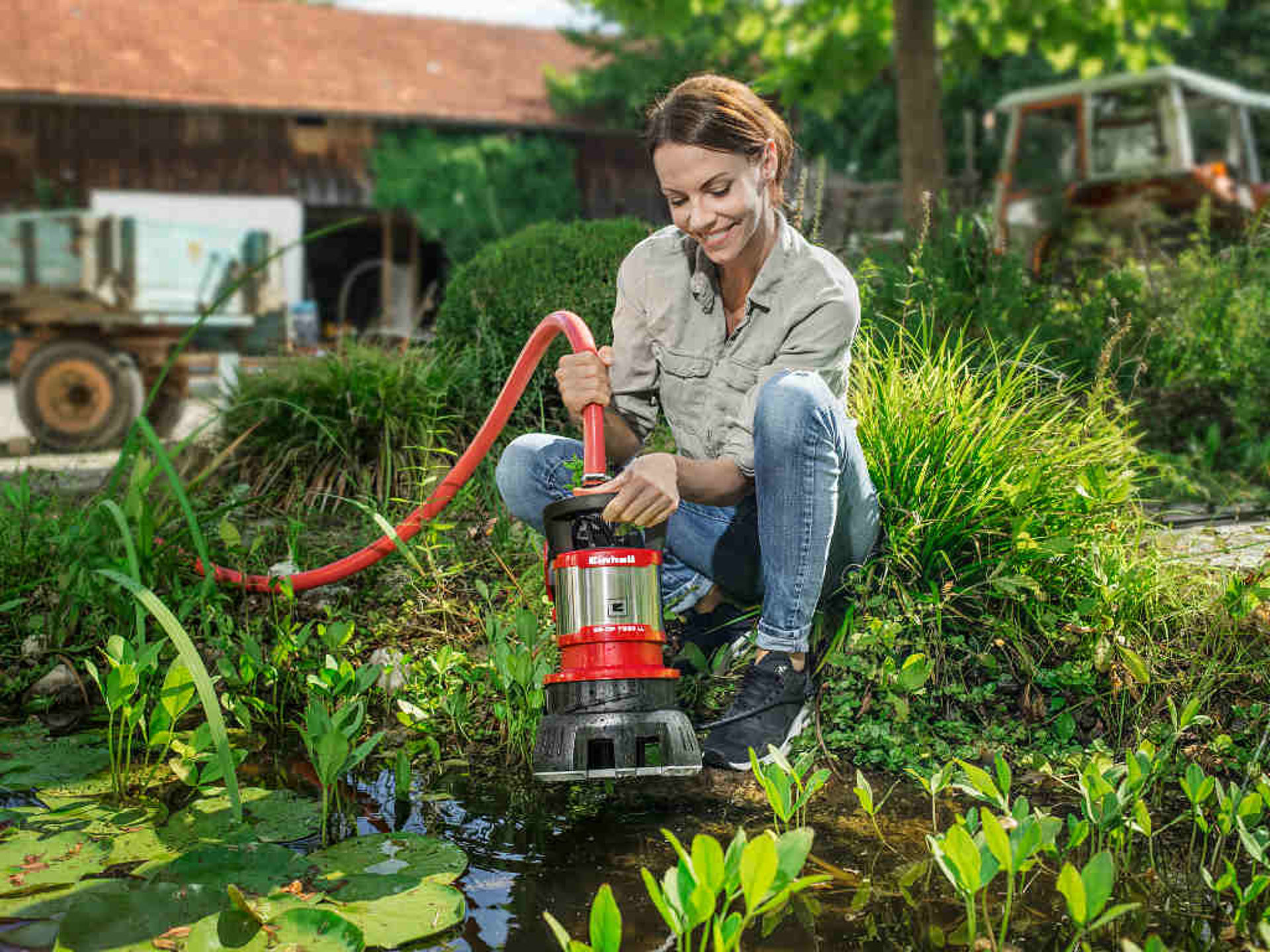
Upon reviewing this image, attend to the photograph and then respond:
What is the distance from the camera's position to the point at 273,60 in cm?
1800

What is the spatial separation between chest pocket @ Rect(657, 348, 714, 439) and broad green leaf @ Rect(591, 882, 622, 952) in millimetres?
1364

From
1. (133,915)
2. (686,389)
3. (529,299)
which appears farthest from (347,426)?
(133,915)

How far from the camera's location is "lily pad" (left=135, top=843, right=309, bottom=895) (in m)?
1.78

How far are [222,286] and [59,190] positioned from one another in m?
9.73

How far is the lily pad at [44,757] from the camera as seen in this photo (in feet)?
7.53

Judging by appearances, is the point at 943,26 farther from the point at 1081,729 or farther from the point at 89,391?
the point at 1081,729

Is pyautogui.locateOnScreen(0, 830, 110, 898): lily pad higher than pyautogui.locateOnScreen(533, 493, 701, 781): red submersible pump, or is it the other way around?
pyautogui.locateOnScreen(533, 493, 701, 781): red submersible pump

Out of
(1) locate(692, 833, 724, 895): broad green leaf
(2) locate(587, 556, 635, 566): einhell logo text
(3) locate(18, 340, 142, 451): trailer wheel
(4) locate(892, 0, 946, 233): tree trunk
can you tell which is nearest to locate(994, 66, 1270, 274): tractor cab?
(4) locate(892, 0, 946, 233): tree trunk

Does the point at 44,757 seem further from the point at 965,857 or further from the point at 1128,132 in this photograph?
the point at 1128,132

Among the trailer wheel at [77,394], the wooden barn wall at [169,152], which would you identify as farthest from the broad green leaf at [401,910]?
the wooden barn wall at [169,152]

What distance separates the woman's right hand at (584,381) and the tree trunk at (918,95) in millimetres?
6811

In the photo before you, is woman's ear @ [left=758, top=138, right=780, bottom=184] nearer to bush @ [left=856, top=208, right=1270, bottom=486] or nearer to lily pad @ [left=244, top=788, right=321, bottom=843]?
lily pad @ [left=244, top=788, right=321, bottom=843]

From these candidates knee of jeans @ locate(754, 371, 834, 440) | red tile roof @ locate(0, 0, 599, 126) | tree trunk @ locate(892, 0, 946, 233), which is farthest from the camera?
red tile roof @ locate(0, 0, 599, 126)

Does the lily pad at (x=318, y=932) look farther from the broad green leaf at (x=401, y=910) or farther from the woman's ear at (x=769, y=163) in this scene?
the woman's ear at (x=769, y=163)
